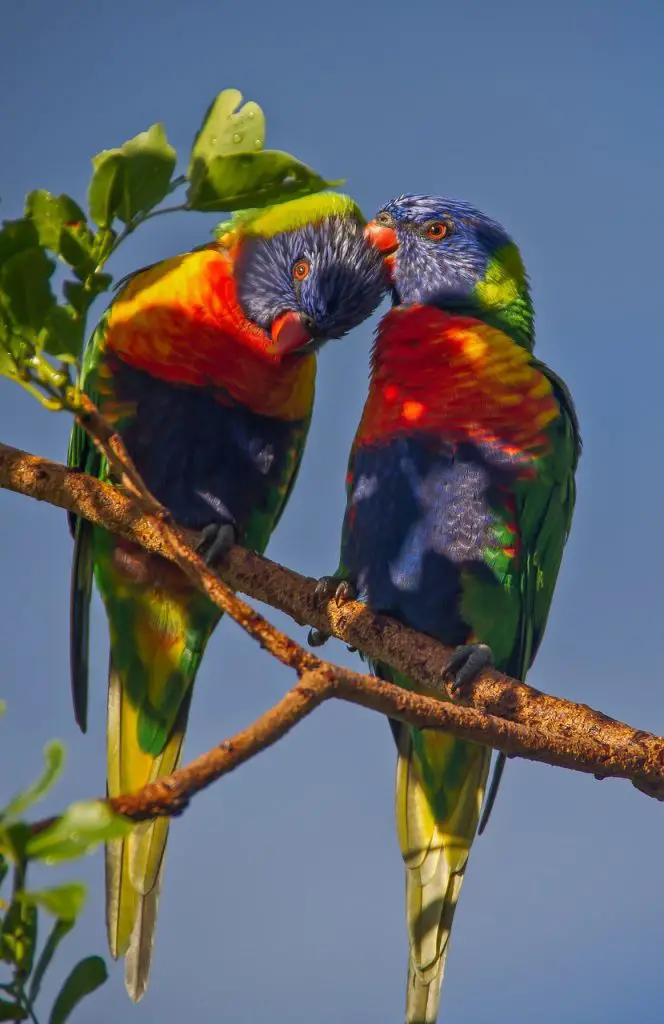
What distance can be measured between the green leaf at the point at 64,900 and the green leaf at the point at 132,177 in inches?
39.9

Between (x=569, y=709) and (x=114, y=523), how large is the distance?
1.13 meters

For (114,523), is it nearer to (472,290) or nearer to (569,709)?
(569,709)

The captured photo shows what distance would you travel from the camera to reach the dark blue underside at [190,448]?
3213 millimetres

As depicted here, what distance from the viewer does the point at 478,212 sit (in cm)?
396

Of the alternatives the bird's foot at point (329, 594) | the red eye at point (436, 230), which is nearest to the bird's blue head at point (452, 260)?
the red eye at point (436, 230)

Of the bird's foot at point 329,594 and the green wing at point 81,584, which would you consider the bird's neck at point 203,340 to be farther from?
the bird's foot at point 329,594

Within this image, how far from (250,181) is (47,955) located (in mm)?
1090

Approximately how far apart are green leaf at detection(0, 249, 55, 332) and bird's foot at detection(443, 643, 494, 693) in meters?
1.44

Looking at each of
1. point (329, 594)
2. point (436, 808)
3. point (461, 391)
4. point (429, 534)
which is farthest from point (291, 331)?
point (436, 808)

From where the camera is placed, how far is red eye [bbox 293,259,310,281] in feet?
11.3

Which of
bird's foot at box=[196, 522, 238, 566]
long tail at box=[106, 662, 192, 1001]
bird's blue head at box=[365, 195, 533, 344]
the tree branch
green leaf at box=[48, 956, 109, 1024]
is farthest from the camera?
bird's blue head at box=[365, 195, 533, 344]

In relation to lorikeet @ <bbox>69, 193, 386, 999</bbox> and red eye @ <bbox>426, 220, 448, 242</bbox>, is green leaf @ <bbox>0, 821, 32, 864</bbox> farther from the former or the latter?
red eye @ <bbox>426, 220, 448, 242</bbox>

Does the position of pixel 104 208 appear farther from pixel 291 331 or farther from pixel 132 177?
pixel 291 331

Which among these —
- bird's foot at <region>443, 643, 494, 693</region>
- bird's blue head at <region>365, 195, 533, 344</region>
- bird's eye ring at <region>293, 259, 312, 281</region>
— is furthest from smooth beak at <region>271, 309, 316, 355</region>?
bird's foot at <region>443, 643, 494, 693</region>
